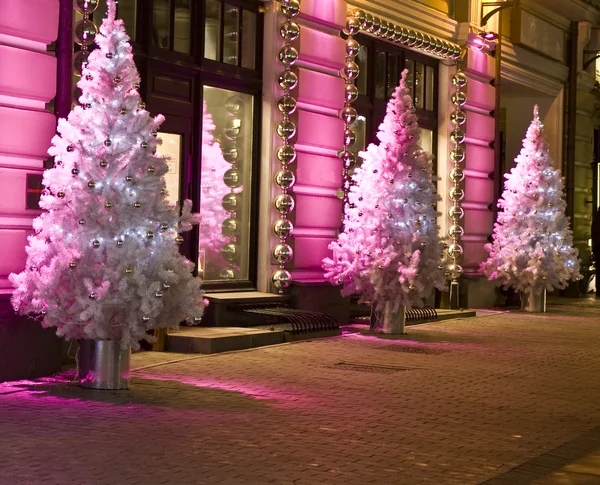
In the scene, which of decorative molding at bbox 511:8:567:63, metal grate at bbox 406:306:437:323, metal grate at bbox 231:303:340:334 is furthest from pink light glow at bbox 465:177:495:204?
metal grate at bbox 231:303:340:334

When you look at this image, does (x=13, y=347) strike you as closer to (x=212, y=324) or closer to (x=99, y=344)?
(x=99, y=344)

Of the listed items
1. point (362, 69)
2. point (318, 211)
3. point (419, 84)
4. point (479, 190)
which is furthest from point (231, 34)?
point (479, 190)

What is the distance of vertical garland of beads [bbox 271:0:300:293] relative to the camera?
55.0ft

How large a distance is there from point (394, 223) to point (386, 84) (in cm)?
463

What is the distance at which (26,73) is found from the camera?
1180 cm

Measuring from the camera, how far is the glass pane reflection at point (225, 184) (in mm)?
16234

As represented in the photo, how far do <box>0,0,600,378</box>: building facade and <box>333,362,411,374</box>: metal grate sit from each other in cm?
292

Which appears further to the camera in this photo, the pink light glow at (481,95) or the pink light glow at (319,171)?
the pink light glow at (481,95)

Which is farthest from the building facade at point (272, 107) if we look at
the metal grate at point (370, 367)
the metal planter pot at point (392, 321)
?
the metal grate at point (370, 367)

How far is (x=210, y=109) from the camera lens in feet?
53.4

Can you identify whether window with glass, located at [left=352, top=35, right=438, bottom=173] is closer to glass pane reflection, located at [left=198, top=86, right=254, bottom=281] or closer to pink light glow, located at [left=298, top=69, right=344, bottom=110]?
pink light glow, located at [left=298, top=69, right=344, bottom=110]

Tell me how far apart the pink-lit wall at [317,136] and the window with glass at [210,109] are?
0.70 meters

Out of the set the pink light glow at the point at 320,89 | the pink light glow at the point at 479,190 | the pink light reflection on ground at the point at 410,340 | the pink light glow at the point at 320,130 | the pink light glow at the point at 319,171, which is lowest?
the pink light reflection on ground at the point at 410,340

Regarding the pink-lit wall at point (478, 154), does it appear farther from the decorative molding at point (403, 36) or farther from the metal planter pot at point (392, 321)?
the metal planter pot at point (392, 321)
